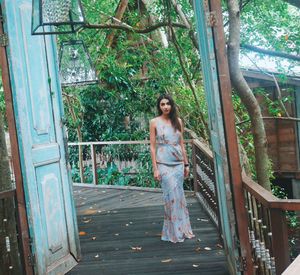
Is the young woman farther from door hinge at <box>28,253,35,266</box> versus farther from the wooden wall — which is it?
the wooden wall

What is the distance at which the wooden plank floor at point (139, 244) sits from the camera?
4.24 meters

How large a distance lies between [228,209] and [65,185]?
5.99 feet

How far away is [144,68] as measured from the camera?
12.7 m

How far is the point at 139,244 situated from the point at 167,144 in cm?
127

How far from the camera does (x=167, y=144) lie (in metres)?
4.89

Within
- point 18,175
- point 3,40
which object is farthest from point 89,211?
point 3,40

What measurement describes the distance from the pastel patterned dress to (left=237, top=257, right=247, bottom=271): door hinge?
1.65 m

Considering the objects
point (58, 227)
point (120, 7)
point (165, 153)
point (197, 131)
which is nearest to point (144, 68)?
point (120, 7)

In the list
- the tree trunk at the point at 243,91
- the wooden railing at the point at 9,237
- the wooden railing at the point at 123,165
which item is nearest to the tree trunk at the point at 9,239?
the wooden railing at the point at 9,237

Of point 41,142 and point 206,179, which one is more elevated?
point 41,142

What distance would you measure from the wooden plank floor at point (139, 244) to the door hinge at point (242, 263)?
740mm

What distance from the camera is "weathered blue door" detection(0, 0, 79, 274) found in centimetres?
361

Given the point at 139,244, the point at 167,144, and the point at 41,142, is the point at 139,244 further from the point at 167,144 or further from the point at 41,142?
the point at 41,142

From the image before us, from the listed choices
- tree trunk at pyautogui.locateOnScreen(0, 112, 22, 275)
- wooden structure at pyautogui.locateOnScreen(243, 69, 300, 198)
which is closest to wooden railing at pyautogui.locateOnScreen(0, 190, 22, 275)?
tree trunk at pyautogui.locateOnScreen(0, 112, 22, 275)
